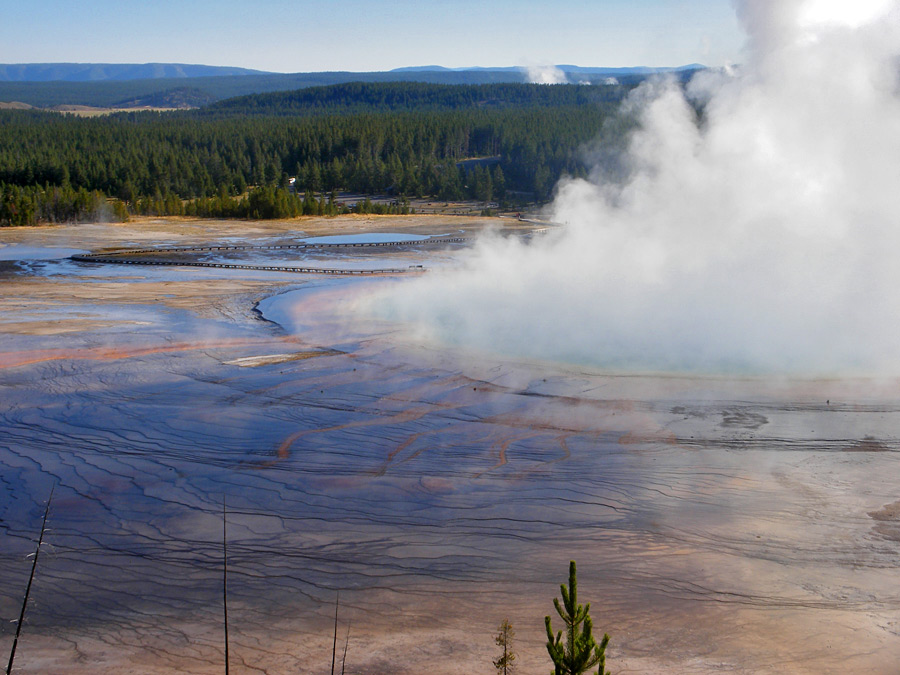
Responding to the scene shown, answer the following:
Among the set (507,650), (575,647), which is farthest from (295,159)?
(575,647)

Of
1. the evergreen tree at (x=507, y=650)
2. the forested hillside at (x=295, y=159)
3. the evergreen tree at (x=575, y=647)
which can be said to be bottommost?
the evergreen tree at (x=507, y=650)

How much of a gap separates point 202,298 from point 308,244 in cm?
1229

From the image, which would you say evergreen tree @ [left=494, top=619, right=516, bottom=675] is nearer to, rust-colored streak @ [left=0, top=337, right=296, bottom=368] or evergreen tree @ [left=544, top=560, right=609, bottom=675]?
evergreen tree @ [left=544, top=560, right=609, bottom=675]

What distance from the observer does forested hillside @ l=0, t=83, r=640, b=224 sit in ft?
146

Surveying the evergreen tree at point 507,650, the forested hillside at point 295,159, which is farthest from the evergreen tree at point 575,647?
the forested hillside at point 295,159

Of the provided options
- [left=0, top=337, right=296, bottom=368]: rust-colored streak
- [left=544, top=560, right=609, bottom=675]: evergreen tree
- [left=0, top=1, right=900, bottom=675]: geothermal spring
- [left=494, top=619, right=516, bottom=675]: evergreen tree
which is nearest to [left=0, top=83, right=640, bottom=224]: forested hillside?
[left=0, top=337, right=296, bottom=368]: rust-colored streak

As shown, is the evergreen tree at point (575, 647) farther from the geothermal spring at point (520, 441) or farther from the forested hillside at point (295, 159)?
the forested hillside at point (295, 159)

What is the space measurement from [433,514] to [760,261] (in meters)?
10.3

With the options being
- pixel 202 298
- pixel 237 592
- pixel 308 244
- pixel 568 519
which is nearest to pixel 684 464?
pixel 568 519

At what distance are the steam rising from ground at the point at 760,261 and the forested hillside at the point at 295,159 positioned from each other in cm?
2461

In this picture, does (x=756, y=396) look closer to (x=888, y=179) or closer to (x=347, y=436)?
(x=347, y=436)

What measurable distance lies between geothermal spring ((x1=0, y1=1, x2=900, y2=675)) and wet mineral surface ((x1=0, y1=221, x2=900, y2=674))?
3 centimetres

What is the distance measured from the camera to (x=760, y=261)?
15.4 metres

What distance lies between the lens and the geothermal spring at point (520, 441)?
19.0 ft
